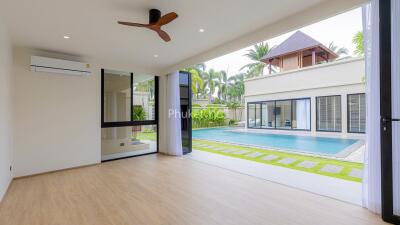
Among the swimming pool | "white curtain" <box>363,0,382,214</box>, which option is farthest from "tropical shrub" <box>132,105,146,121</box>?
"white curtain" <box>363,0,382,214</box>

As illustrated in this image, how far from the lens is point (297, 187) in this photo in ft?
10.4

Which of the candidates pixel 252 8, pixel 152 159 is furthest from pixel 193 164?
pixel 252 8

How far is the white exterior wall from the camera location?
27.2 feet

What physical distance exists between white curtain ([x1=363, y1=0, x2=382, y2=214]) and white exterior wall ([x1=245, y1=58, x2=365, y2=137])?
707 centimetres

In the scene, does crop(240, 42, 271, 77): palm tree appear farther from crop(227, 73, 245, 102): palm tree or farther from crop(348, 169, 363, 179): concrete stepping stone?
crop(348, 169, 363, 179): concrete stepping stone

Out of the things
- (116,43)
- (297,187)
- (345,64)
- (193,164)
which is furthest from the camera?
(345,64)

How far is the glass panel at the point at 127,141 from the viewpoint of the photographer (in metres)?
5.35

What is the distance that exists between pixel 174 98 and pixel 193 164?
2028mm

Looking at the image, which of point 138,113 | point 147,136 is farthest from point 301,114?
point 138,113

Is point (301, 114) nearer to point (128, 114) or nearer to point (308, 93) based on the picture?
point (308, 93)

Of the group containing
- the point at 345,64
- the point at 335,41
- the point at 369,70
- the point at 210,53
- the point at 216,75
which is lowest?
the point at 369,70

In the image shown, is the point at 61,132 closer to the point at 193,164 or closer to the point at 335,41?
the point at 193,164

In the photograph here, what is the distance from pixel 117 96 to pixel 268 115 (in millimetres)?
8875

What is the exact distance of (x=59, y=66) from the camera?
4.21 meters
